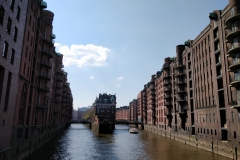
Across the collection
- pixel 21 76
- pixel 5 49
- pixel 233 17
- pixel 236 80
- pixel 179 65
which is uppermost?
pixel 233 17

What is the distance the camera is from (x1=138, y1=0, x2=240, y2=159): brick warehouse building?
3703cm

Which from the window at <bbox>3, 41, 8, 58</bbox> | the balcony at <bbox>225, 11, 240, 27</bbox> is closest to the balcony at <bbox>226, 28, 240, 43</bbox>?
the balcony at <bbox>225, 11, 240, 27</bbox>

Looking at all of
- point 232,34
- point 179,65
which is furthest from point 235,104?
point 179,65

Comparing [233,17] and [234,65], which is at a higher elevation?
[233,17]

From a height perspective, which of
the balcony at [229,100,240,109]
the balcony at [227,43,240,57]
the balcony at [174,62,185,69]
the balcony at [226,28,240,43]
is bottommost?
the balcony at [229,100,240,109]

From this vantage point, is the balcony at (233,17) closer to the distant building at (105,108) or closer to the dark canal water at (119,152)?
the dark canal water at (119,152)

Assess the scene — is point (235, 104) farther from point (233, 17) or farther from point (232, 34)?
point (233, 17)

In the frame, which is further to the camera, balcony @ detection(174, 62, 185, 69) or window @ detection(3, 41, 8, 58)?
balcony @ detection(174, 62, 185, 69)

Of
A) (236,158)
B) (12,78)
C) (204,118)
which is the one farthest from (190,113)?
(12,78)

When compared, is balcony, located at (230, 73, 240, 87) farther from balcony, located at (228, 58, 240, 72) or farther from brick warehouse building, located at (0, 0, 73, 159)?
brick warehouse building, located at (0, 0, 73, 159)

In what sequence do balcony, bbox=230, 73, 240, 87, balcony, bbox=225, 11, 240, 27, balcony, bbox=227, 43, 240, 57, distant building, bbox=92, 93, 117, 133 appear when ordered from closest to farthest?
1. balcony, bbox=230, 73, 240, 87
2. balcony, bbox=227, 43, 240, 57
3. balcony, bbox=225, 11, 240, 27
4. distant building, bbox=92, 93, 117, 133

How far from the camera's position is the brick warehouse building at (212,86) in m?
37.0

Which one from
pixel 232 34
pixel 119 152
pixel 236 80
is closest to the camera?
pixel 236 80

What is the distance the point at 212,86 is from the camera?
1884 inches
